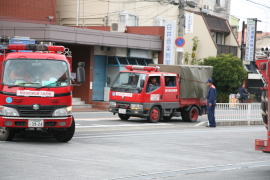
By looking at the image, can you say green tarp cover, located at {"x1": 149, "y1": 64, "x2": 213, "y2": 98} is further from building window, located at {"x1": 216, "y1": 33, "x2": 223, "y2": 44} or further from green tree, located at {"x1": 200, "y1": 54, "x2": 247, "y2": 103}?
building window, located at {"x1": 216, "y1": 33, "x2": 223, "y2": 44}

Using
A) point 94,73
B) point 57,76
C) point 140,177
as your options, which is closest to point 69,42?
point 94,73

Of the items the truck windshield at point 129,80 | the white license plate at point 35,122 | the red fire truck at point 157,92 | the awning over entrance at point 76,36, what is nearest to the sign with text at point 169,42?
the awning over entrance at point 76,36

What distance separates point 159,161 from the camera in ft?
38.1

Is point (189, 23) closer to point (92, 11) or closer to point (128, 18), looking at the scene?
point (128, 18)

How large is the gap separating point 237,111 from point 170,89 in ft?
13.2

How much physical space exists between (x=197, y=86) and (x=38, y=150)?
1302cm

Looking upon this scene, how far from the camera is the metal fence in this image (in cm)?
2417

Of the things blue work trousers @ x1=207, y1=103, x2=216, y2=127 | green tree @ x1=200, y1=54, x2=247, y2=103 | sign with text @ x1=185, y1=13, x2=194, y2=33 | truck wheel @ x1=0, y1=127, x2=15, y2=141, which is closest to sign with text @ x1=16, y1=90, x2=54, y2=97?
truck wheel @ x1=0, y1=127, x2=15, y2=141

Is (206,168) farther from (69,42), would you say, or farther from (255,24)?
(255,24)

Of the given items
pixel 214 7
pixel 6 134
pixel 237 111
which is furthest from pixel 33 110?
pixel 214 7

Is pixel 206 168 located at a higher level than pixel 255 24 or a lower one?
lower

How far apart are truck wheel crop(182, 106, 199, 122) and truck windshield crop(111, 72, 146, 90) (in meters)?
3.28

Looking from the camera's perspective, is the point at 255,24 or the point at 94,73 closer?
the point at 94,73

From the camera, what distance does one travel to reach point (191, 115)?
80.0 ft
